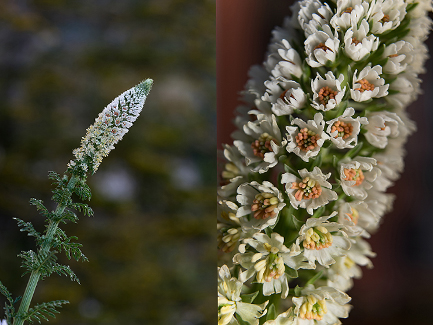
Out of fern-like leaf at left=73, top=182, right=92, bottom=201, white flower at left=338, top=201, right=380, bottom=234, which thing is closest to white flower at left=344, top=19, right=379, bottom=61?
white flower at left=338, top=201, right=380, bottom=234

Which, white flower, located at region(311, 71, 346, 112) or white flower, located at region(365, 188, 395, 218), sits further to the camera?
white flower, located at region(365, 188, 395, 218)

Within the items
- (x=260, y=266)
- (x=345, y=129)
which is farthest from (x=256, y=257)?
(x=345, y=129)

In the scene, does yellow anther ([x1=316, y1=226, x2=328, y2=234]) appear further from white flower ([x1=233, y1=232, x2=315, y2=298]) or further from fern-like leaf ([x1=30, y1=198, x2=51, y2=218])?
fern-like leaf ([x1=30, y1=198, x2=51, y2=218])

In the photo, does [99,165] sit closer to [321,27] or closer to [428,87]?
[321,27]

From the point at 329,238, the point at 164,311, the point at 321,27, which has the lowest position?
the point at 164,311

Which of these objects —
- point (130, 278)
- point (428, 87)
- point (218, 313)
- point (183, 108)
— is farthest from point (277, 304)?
point (428, 87)
